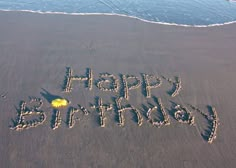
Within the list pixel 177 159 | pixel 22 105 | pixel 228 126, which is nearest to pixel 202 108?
pixel 228 126

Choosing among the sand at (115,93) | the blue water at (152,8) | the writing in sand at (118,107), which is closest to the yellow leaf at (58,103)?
the writing in sand at (118,107)

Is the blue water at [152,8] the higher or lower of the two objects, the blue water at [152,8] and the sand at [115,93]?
the higher

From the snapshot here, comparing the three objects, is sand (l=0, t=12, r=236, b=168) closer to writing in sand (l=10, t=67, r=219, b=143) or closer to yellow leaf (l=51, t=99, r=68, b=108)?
writing in sand (l=10, t=67, r=219, b=143)

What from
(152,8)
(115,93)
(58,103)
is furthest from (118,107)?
(152,8)

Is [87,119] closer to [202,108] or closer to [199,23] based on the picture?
[202,108]

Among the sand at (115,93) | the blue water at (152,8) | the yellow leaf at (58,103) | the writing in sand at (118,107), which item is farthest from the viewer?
the blue water at (152,8)

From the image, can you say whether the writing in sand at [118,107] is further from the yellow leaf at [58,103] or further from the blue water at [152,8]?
the blue water at [152,8]
